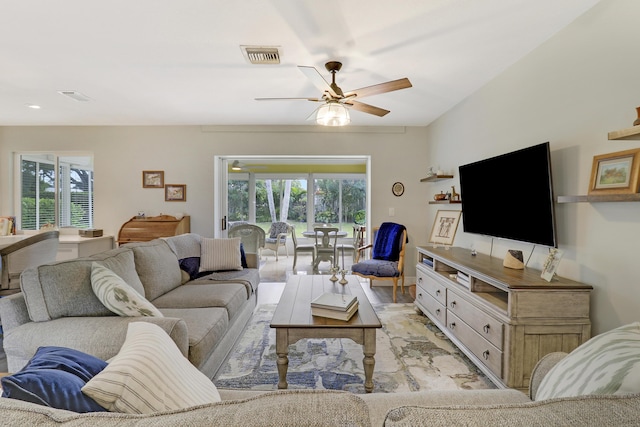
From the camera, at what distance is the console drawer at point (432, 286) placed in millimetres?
2912

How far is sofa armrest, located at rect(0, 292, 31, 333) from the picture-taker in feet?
5.51

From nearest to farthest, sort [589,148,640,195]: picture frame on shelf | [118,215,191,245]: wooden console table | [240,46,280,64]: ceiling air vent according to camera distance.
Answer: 1. [589,148,640,195]: picture frame on shelf
2. [240,46,280,64]: ceiling air vent
3. [118,215,191,245]: wooden console table

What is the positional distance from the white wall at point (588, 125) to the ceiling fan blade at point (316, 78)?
161 centimetres

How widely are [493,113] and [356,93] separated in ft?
4.99

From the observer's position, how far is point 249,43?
2428mm

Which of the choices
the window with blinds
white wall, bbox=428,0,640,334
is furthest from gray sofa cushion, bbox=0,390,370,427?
the window with blinds

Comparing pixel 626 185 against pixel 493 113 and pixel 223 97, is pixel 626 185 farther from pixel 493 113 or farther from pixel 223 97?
pixel 223 97

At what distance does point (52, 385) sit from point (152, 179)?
473 cm

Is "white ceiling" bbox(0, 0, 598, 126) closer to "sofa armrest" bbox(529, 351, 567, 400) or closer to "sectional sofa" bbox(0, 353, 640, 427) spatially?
"sofa armrest" bbox(529, 351, 567, 400)

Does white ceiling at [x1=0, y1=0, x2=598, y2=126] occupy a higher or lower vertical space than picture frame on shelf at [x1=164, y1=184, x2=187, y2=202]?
higher

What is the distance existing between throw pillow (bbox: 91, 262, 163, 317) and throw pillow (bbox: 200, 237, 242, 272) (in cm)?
157

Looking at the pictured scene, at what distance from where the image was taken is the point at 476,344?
2.32 meters

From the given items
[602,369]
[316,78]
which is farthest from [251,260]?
[602,369]

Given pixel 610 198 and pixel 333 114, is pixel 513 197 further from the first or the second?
pixel 333 114
